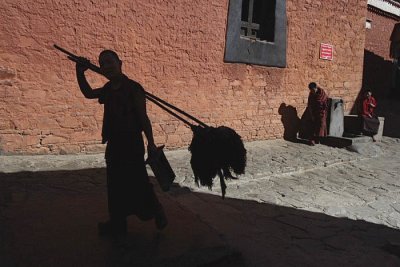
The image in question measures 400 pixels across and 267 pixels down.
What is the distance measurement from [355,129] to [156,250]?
849 centimetres

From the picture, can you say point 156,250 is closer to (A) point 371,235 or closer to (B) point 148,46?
(A) point 371,235

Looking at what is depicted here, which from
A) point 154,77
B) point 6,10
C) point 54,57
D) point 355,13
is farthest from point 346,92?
point 6,10

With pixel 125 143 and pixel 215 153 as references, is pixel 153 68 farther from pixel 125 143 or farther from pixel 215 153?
pixel 215 153

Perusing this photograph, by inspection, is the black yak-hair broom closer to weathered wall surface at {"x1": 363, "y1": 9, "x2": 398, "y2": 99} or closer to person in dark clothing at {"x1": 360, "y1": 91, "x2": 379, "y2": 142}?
person in dark clothing at {"x1": 360, "y1": 91, "x2": 379, "y2": 142}

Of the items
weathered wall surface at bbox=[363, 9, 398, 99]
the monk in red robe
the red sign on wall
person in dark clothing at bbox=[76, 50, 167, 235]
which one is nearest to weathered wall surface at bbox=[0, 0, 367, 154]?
the red sign on wall

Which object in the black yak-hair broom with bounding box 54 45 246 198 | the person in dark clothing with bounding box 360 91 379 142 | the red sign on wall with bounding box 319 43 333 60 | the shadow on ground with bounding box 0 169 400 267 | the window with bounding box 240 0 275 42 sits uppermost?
the window with bounding box 240 0 275 42

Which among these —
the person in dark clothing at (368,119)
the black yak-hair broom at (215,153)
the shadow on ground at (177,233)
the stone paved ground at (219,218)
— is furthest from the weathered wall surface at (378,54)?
the black yak-hair broom at (215,153)

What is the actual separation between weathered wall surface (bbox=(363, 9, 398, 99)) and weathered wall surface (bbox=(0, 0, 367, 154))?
5.51 metres

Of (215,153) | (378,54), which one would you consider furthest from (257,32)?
(378,54)

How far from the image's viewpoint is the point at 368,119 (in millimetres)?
10109

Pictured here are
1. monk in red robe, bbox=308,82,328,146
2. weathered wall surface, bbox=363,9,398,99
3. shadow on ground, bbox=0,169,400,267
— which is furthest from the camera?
weathered wall surface, bbox=363,9,398,99

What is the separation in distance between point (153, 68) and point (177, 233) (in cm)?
410

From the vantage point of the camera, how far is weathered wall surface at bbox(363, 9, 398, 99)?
15.3m

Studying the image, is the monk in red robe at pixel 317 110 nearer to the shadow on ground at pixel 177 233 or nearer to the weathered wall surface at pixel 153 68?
the weathered wall surface at pixel 153 68
